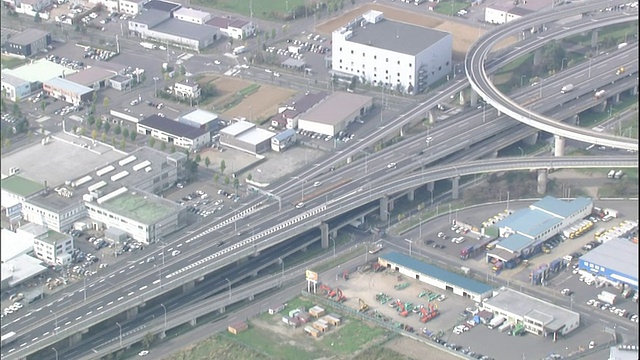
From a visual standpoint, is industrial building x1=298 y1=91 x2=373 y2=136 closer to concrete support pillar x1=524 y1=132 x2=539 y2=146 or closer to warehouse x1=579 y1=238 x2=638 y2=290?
concrete support pillar x1=524 y1=132 x2=539 y2=146

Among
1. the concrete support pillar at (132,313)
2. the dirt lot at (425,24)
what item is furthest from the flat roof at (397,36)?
the concrete support pillar at (132,313)

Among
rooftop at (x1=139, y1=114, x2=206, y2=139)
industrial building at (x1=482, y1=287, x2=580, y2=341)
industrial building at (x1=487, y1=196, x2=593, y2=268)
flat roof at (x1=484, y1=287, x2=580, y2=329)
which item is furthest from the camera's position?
rooftop at (x1=139, y1=114, x2=206, y2=139)

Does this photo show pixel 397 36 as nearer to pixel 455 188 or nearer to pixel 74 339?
pixel 455 188

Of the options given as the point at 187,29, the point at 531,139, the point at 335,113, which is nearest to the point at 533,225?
the point at 531,139

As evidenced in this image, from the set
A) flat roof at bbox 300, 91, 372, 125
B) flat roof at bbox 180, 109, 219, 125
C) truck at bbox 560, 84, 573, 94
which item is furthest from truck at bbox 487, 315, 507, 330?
flat roof at bbox 180, 109, 219, 125

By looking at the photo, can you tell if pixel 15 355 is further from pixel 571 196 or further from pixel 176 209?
pixel 571 196

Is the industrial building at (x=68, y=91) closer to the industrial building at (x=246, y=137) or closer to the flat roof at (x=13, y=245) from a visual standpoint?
the industrial building at (x=246, y=137)

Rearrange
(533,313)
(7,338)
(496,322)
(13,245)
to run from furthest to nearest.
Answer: (13,245), (496,322), (533,313), (7,338)
